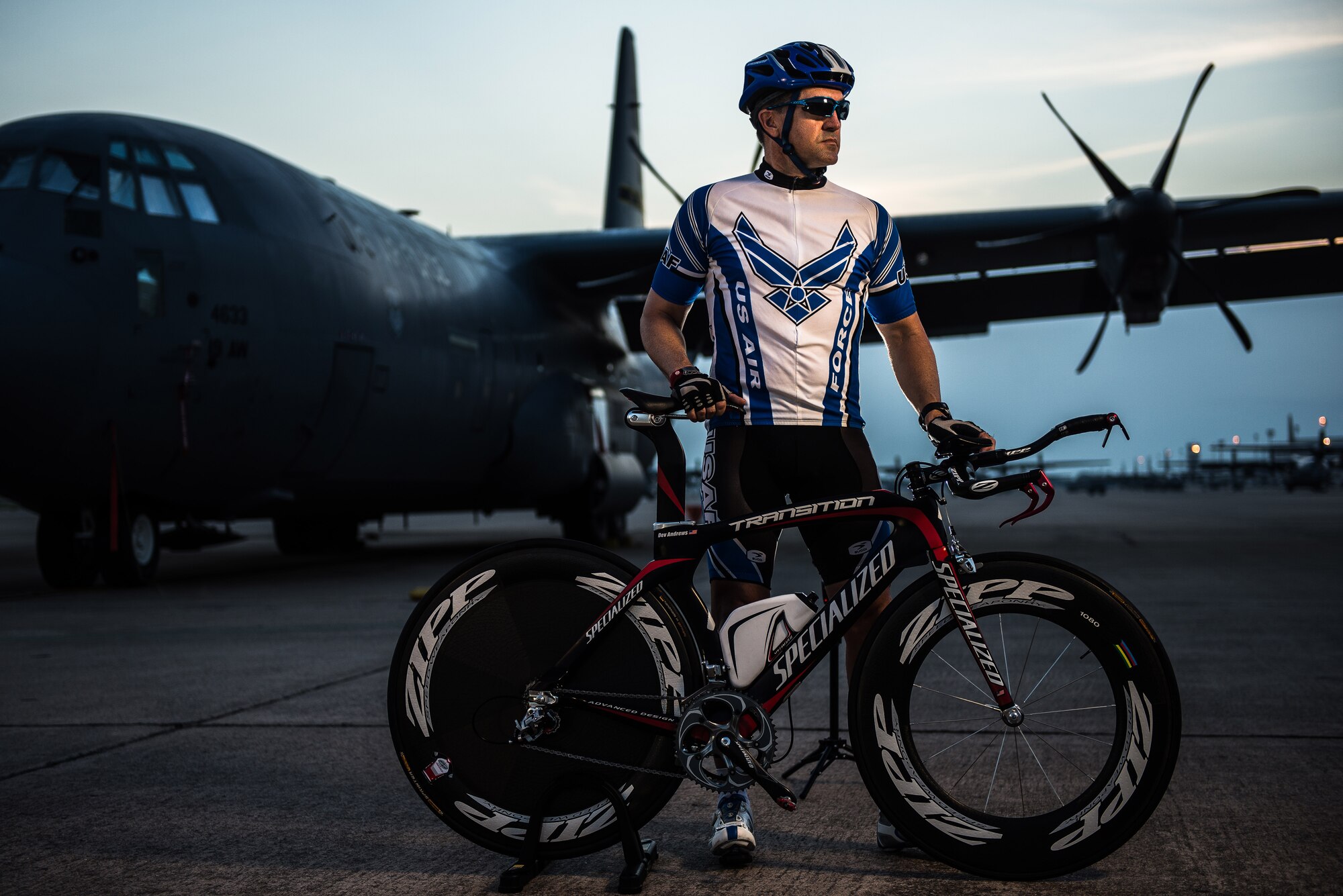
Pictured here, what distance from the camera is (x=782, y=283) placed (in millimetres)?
3090

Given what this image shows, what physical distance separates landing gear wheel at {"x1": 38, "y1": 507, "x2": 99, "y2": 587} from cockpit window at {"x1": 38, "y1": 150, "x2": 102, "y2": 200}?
2.86m

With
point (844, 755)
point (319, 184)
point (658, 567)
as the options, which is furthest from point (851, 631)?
point (319, 184)

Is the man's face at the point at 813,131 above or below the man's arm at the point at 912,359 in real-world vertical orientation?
above

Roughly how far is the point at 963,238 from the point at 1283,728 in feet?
40.6

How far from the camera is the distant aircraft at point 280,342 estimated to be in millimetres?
8758

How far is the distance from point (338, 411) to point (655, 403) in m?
8.51

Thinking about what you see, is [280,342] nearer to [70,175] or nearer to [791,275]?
[70,175]

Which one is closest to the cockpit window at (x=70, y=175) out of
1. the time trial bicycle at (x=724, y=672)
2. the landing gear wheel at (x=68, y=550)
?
the landing gear wheel at (x=68, y=550)

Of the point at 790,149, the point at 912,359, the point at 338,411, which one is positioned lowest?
the point at 338,411

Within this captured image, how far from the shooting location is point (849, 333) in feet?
10.3

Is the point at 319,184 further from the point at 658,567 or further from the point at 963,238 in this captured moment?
the point at 658,567

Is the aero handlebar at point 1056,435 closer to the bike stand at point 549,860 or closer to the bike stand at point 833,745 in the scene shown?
the bike stand at point 833,745

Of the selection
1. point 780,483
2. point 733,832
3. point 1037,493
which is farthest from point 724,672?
point 1037,493

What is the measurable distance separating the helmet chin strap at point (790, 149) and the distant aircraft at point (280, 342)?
709 cm
